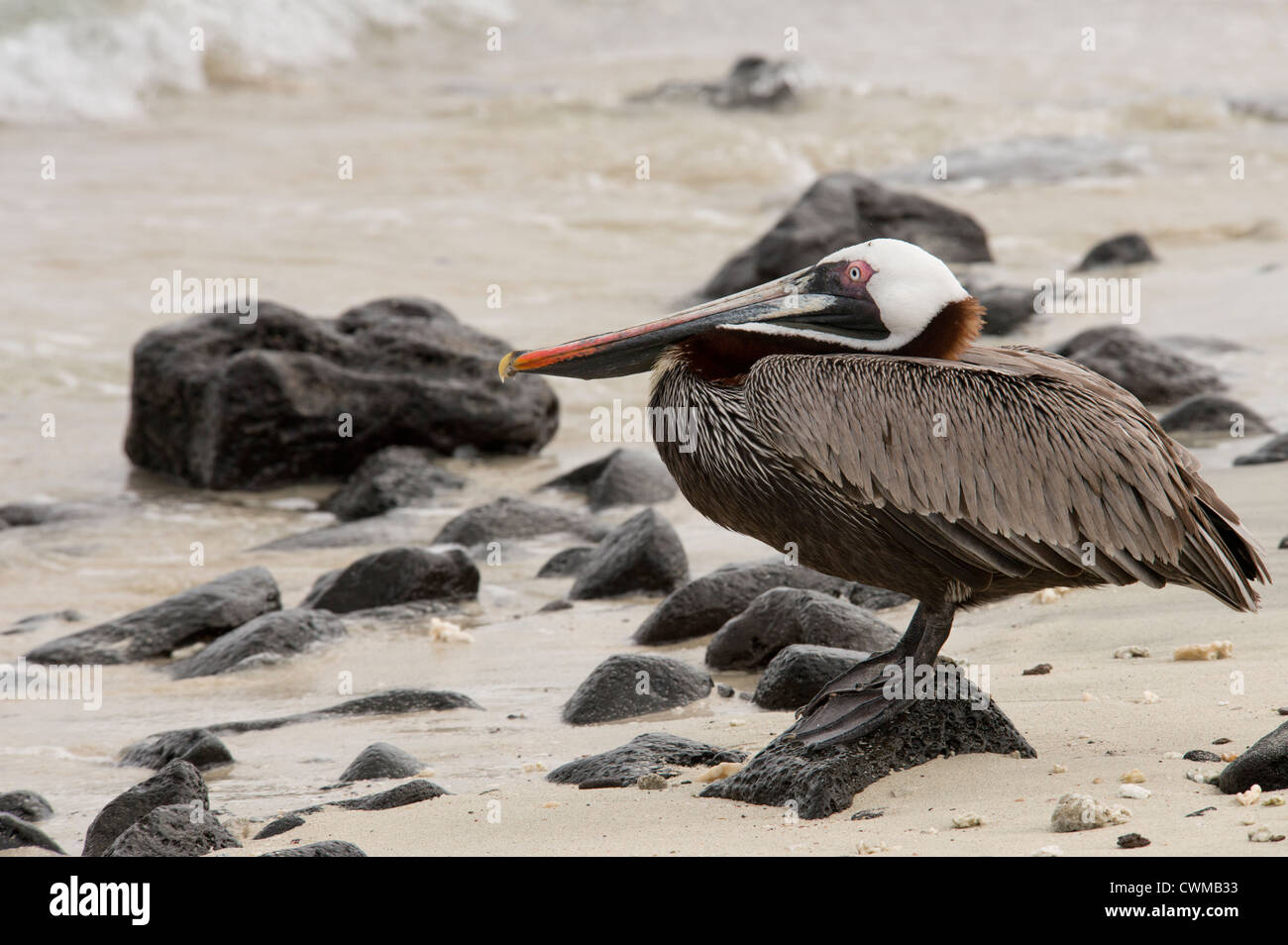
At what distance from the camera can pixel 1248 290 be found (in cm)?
1228

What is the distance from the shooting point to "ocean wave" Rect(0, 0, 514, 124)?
78.0 feet

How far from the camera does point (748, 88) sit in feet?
87.9

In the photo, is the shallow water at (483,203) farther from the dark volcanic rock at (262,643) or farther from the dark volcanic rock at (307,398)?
the dark volcanic rock at (307,398)

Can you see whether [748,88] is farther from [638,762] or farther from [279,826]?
[279,826]

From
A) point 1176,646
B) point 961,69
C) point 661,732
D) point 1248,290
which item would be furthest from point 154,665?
point 961,69

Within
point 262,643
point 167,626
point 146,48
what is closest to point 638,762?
point 262,643

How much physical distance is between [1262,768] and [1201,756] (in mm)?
352

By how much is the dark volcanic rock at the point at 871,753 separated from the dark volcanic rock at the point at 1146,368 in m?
6.04

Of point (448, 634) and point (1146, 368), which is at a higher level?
point (1146, 368)

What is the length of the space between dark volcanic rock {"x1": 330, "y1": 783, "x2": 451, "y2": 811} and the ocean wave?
71.1 ft

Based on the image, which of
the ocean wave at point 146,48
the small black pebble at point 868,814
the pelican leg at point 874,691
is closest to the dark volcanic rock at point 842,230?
the pelican leg at point 874,691

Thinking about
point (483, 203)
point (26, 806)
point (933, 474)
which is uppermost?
point (483, 203)

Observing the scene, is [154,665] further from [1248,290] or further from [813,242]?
[1248,290]

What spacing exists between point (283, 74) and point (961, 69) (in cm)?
1344
